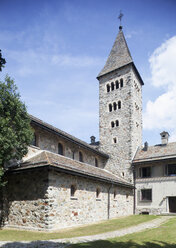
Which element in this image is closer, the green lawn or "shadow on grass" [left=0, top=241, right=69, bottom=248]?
the green lawn

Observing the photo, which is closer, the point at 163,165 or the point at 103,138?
the point at 163,165

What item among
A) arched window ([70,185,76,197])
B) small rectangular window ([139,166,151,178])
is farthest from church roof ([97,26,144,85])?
arched window ([70,185,76,197])

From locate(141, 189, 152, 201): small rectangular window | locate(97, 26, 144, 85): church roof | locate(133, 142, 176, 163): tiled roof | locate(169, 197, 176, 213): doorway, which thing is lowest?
locate(169, 197, 176, 213): doorway

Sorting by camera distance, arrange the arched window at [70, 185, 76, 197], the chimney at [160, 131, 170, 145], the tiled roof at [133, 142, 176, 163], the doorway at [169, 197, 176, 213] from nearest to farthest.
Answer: the arched window at [70, 185, 76, 197]
the doorway at [169, 197, 176, 213]
the tiled roof at [133, 142, 176, 163]
the chimney at [160, 131, 170, 145]

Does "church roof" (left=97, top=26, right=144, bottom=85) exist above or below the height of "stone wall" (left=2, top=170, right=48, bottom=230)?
above

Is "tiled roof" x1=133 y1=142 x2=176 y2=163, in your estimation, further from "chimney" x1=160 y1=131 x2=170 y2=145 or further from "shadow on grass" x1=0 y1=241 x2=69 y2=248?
"shadow on grass" x1=0 y1=241 x2=69 y2=248

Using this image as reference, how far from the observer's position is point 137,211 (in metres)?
25.9

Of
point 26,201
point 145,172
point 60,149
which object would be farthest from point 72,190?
point 145,172

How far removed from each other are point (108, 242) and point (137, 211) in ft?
58.2

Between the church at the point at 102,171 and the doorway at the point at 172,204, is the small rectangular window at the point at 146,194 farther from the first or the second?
the doorway at the point at 172,204

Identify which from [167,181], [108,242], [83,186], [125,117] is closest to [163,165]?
[167,181]

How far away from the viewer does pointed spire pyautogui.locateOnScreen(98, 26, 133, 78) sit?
32.3m

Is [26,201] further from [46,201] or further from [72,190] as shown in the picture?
[72,190]

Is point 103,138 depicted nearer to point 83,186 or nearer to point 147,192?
point 147,192
